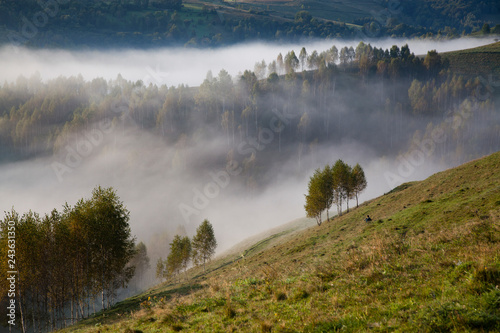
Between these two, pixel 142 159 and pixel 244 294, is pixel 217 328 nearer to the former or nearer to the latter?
pixel 244 294

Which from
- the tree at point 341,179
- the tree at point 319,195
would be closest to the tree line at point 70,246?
the tree at point 319,195

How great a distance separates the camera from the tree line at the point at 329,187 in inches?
2827

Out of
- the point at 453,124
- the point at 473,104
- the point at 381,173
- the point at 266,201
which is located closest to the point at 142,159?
the point at 266,201

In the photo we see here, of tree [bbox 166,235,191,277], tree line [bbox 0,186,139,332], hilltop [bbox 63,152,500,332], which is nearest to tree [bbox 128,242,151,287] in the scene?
tree [bbox 166,235,191,277]

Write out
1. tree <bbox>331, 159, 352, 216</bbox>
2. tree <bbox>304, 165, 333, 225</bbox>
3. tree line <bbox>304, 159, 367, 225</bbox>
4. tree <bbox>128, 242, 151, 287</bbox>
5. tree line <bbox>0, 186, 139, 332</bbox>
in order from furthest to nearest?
tree <bbox>128, 242, 151, 287</bbox>, tree <bbox>331, 159, 352, 216</bbox>, tree line <bbox>304, 159, 367, 225</bbox>, tree <bbox>304, 165, 333, 225</bbox>, tree line <bbox>0, 186, 139, 332</bbox>

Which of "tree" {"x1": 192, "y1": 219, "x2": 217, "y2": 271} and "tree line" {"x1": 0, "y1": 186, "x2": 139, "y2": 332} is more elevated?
"tree line" {"x1": 0, "y1": 186, "x2": 139, "y2": 332}

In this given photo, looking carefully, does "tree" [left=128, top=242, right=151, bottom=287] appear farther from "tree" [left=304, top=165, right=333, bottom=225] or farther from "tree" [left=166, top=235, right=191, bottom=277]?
"tree" [left=304, top=165, right=333, bottom=225]

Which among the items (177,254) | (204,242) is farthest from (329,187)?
(177,254)

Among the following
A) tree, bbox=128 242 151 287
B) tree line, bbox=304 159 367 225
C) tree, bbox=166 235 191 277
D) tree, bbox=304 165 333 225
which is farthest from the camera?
tree, bbox=128 242 151 287

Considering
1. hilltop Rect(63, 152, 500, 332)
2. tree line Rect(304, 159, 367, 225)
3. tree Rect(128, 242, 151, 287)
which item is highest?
tree line Rect(304, 159, 367, 225)

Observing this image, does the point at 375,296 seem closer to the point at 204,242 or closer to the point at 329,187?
the point at 329,187

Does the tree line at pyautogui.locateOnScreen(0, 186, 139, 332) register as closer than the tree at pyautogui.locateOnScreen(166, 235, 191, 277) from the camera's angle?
Yes

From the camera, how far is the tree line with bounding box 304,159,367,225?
71.8 m

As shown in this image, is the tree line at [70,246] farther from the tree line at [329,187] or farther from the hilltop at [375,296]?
the tree line at [329,187]
